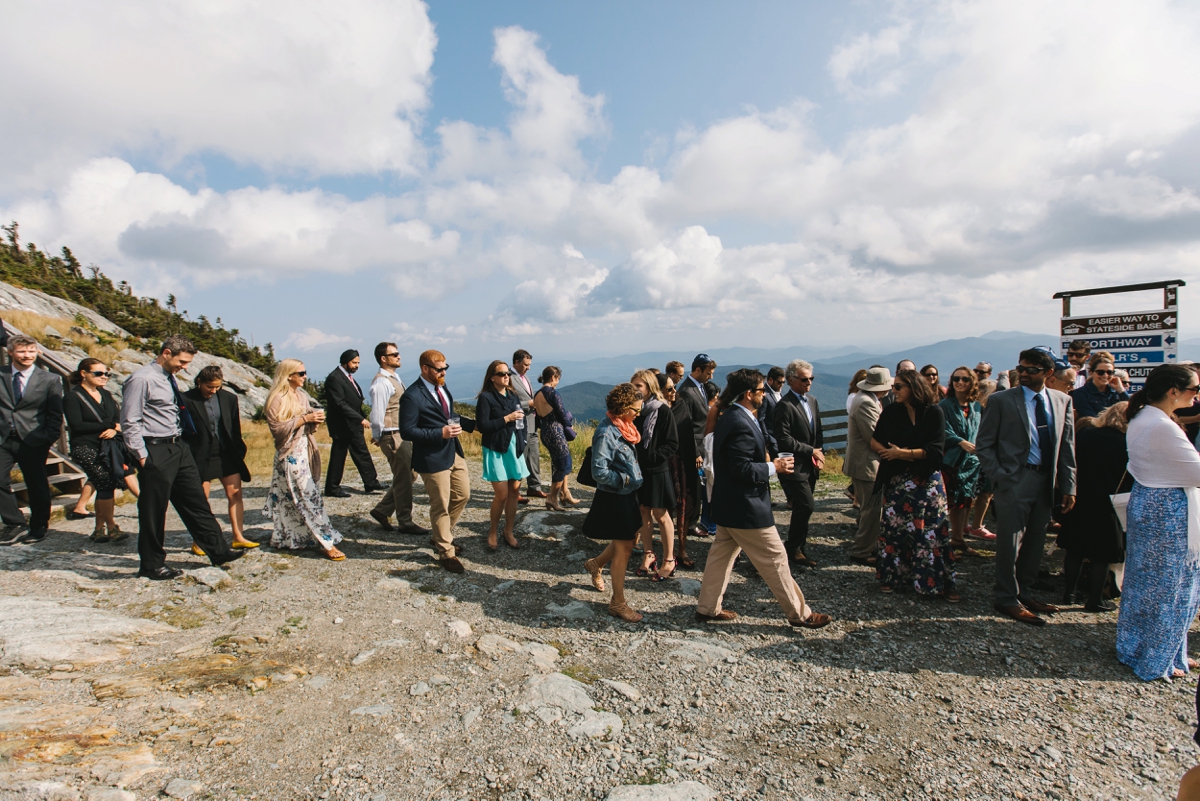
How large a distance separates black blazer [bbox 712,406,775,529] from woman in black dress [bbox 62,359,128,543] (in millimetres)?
6930

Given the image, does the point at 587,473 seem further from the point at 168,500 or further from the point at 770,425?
the point at 168,500

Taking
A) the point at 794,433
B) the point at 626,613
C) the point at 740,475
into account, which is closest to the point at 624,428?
the point at 740,475

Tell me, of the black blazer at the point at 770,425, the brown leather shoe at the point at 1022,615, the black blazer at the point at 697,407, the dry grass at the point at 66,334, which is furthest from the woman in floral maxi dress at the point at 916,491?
the dry grass at the point at 66,334

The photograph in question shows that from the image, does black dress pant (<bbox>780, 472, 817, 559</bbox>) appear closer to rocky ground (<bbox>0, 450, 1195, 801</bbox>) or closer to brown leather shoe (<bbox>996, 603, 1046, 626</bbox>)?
rocky ground (<bbox>0, 450, 1195, 801</bbox>)

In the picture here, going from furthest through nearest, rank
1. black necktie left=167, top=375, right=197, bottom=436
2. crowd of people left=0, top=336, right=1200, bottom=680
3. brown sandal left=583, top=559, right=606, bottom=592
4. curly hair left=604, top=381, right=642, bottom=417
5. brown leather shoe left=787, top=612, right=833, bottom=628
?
black necktie left=167, top=375, right=197, bottom=436 → brown sandal left=583, top=559, right=606, bottom=592 → curly hair left=604, top=381, right=642, bottom=417 → brown leather shoe left=787, top=612, right=833, bottom=628 → crowd of people left=0, top=336, right=1200, bottom=680

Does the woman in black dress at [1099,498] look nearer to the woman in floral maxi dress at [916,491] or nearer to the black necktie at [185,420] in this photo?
the woman in floral maxi dress at [916,491]

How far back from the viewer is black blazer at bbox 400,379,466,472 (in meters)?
5.76

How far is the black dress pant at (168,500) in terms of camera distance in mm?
5238

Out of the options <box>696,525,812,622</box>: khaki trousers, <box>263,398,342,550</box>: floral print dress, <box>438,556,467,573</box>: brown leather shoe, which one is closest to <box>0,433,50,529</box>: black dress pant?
<box>263,398,342,550</box>: floral print dress

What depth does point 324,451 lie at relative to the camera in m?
14.2

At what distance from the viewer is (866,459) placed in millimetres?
6203

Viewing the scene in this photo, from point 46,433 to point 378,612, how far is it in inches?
194

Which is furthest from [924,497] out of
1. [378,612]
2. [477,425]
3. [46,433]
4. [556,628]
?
[46,433]

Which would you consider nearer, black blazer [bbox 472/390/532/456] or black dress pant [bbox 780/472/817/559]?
black dress pant [bbox 780/472/817/559]
